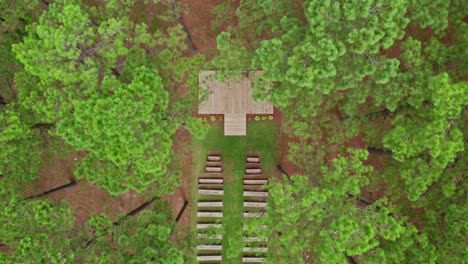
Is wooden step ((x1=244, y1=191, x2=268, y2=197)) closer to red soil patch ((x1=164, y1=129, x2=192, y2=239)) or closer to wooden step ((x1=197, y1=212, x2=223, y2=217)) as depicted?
wooden step ((x1=197, y1=212, x2=223, y2=217))

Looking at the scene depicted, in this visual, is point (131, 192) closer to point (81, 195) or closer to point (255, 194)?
point (81, 195)

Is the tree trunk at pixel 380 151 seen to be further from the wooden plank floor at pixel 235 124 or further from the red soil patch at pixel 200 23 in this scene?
the red soil patch at pixel 200 23

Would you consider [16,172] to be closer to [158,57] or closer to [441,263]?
[158,57]

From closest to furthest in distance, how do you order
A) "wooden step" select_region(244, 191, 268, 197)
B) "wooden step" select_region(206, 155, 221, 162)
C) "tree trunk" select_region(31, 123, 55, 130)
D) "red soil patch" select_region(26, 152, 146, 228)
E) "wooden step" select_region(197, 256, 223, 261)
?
"tree trunk" select_region(31, 123, 55, 130)
"wooden step" select_region(244, 191, 268, 197)
"wooden step" select_region(206, 155, 221, 162)
"wooden step" select_region(197, 256, 223, 261)
"red soil patch" select_region(26, 152, 146, 228)

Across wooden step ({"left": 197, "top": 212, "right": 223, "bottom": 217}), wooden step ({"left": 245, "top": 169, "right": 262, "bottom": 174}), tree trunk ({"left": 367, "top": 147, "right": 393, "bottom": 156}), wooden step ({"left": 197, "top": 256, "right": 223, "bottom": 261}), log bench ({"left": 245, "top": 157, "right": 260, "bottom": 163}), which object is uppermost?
tree trunk ({"left": 367, "top": 147, "right": 393, "bottom": 156})

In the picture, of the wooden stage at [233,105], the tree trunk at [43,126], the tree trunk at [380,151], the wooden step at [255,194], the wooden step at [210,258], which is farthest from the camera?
the wooden step at [210,258]

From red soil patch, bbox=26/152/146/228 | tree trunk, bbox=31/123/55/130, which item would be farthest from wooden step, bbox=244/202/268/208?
tree trunk, bbox=31/123/55/130

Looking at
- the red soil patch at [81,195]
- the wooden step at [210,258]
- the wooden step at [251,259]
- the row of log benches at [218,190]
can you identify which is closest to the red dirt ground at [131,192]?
the red soil patch at [81,195]

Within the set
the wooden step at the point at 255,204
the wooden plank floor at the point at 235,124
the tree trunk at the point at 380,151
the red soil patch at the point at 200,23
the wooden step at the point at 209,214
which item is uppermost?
the red soil patch at the point at 200,23

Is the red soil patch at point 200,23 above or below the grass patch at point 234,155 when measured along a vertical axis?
above

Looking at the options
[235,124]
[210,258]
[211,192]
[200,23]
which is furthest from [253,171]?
[200,23]
